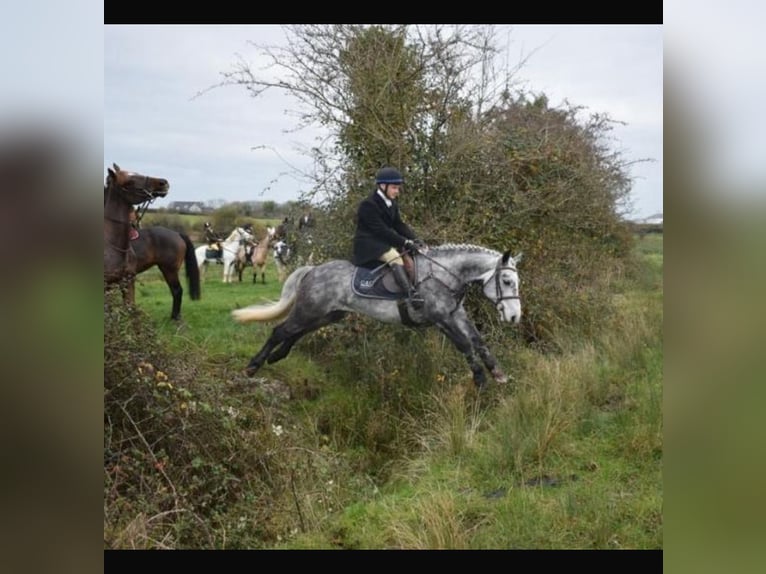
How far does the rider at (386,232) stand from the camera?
5441 millimetres

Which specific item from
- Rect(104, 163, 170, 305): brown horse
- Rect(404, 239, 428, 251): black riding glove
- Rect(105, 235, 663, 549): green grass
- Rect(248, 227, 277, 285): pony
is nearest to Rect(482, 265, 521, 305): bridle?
Rect(105, 235, 663, 549): green grass

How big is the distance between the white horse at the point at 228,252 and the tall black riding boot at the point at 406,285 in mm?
1256

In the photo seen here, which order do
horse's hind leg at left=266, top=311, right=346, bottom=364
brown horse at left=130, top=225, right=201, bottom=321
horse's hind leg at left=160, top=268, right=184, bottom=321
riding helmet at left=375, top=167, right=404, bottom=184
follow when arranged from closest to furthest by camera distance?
brown horse at left=130, top=225, right=201, bottom=321
horse's hind leg at left=160, top=268, right=184, bottom=321
riding helmet at left=375, top=167, right=404, bottom=184
horse's hind leg at left=266, top=311, right=346, bottom=364

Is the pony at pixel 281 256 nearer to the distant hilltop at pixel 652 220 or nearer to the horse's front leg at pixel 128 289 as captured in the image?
the horse's front leg at pixel 128 289

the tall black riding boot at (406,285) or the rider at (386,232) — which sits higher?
the rider at (386,232)

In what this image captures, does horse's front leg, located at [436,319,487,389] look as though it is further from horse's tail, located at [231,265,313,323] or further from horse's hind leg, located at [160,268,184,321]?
horse's hind leg, located at [160,268,184,321]

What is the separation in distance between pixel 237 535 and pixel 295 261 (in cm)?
218

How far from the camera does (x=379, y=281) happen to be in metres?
5.50

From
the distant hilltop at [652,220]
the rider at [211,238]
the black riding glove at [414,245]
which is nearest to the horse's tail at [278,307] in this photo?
the rider at [211,238]

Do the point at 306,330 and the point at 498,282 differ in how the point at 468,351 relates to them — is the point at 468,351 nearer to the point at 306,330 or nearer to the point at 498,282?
the point at 498,282

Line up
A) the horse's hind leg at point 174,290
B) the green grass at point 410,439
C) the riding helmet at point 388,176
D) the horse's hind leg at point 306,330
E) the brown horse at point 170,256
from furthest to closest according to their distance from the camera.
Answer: the horse's hind leg at point 306,330 → the riding helmet at point 388,176 → the horse's hind leg at point 174,290 → the brown horse at point 170,256 → the green grass at point 410,439

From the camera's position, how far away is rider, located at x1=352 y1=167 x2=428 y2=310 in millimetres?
5441

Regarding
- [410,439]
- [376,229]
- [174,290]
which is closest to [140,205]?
[174,290]

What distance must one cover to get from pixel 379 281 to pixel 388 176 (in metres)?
0.86
